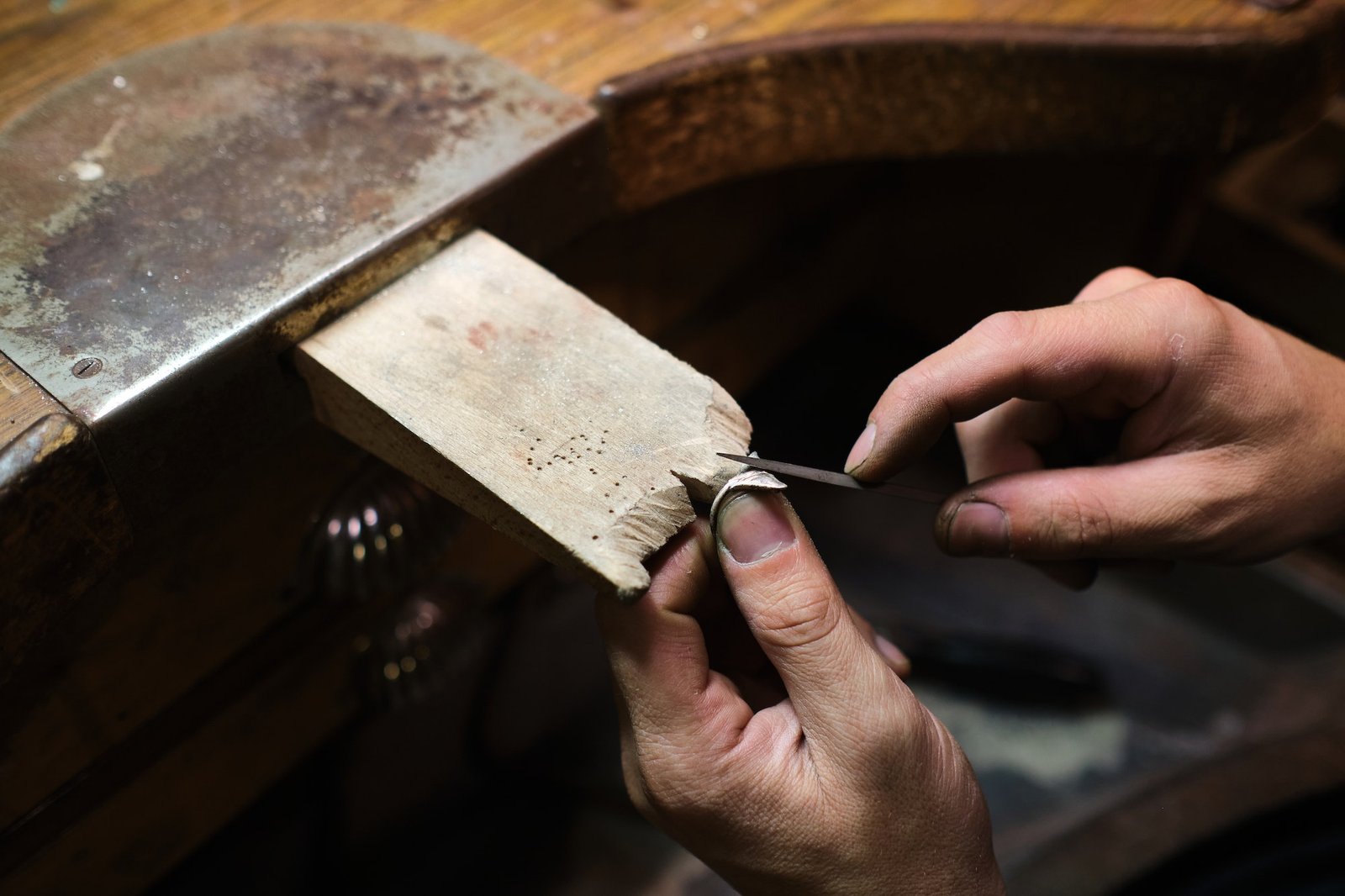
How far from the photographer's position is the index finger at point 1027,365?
2.46 feet

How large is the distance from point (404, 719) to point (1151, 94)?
4.30 ft

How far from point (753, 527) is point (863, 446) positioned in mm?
154

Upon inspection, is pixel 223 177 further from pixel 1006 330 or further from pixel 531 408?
pixel 1006 330

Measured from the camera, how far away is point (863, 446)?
0.76 m

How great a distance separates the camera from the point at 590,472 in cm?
64

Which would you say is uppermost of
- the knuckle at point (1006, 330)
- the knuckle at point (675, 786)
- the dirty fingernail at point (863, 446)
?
the knuckle at point (1006, 330)

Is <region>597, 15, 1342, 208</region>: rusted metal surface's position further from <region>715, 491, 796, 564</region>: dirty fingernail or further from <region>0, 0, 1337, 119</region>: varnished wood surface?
<region>715, 491, 796, 564</region>: dirty fingernail

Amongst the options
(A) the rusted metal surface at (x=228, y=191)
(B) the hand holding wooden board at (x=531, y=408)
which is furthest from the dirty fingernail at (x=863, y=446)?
(A) the rusted metal surface at (x=228, y=191)

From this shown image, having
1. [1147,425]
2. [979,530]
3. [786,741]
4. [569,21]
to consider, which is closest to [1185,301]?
[1147,425]

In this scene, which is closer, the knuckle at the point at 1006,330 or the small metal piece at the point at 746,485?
the small metal piece at the point at 746,485

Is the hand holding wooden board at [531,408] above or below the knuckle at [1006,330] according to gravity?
below

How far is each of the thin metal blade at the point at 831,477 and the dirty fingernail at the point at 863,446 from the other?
0.02 meters

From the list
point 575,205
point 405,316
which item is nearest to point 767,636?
point 405,316

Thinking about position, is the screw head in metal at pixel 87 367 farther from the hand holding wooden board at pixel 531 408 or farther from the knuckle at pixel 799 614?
the knuckle at pixel 799 614
